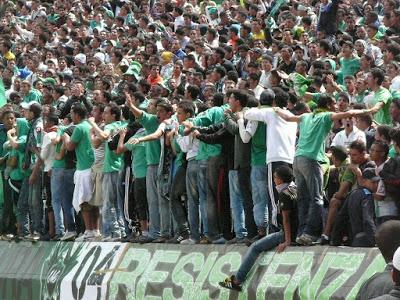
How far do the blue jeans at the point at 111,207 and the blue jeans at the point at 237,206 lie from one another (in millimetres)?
2755

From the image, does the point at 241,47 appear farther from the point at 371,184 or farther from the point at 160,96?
the point at 371,184

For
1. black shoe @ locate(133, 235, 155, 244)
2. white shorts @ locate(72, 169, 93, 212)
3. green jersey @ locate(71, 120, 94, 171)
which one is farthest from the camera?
green jersey @ locate(71, 120, 94, 171)

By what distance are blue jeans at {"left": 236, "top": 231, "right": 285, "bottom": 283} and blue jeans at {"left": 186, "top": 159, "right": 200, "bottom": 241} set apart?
5.27ft

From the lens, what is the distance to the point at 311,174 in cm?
1543

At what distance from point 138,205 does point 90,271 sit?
139 cm

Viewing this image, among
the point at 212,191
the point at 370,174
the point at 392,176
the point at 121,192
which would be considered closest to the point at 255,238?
the point at 212,191

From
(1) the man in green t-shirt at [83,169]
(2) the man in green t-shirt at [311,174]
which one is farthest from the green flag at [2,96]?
(2) the man in green t-shirt at [311,174]

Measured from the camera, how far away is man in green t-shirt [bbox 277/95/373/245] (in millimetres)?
15414

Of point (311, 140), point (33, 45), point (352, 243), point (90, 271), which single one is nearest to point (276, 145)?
point (311, 140)

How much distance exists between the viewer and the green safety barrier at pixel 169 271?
14859 millimetres

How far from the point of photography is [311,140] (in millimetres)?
15516

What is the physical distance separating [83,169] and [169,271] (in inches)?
107

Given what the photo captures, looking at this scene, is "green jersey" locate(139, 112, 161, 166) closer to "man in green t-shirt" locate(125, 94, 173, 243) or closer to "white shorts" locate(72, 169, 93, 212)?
"man in green t-shirt" locate(125, 94, 173, 243)

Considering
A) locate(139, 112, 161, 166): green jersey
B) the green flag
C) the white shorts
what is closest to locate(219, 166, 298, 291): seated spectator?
locate(139, 112, 161, 166): green jersey
